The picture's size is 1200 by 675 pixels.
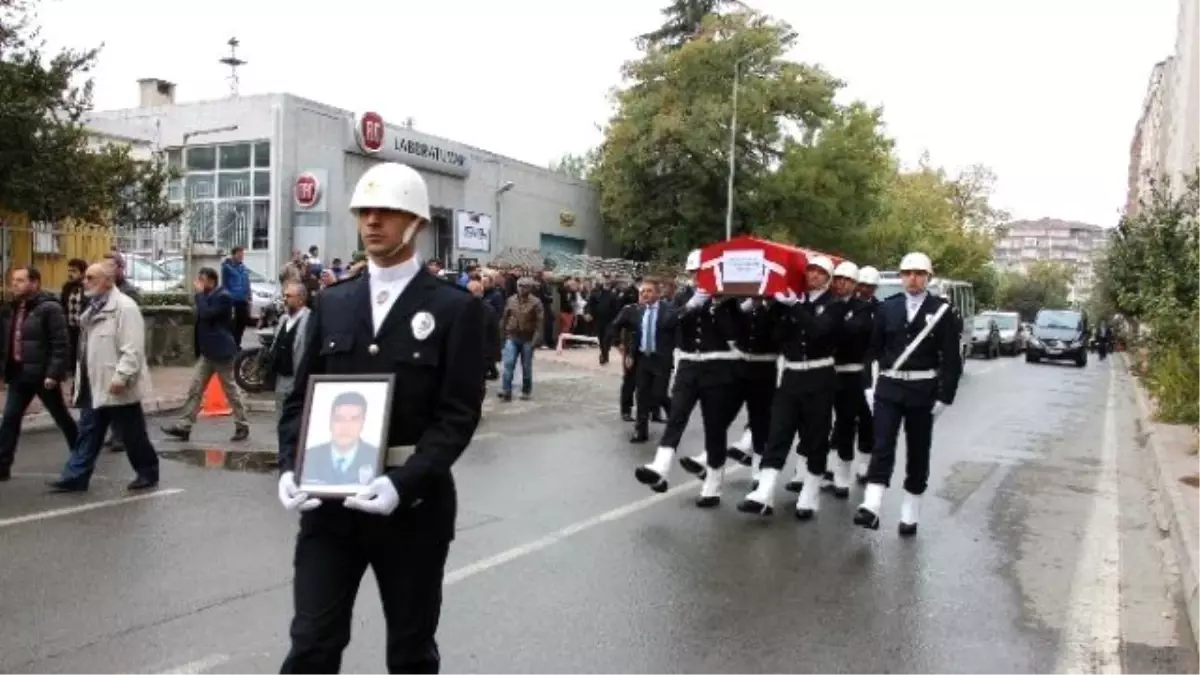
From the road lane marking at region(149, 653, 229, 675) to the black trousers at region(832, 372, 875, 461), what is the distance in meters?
5.48

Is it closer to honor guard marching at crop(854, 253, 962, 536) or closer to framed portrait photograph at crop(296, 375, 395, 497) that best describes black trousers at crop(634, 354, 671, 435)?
honor guard marching at crop(854, 253, 962, 536)

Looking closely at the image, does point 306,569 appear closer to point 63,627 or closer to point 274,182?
point 63,627

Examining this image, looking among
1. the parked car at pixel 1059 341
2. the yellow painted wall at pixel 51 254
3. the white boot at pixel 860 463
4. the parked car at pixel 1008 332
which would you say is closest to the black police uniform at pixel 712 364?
the white boot at pixel 860 463

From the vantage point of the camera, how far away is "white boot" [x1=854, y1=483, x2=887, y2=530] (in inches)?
325

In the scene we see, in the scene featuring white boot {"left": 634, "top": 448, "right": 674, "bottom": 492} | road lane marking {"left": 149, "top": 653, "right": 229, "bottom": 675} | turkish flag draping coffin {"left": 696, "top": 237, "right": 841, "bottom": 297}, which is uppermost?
turkish flag draping coffin {"left": 696, "top": 237, "right": 841, "bottom": 297}

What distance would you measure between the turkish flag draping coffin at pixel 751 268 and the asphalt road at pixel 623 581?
1728mm

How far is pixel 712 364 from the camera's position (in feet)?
29.3

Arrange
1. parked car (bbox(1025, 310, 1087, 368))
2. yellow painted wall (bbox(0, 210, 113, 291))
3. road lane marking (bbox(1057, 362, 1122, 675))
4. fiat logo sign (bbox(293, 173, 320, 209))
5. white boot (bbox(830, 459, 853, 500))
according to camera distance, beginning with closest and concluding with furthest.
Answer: road lane marking (bbox(1057, 362, 1122, 675)), white boot (bbox(830, 459, 853, 500)), yellow painted wall (bbox(0, 210, 113, 291)), fiat logo sign (bbox(293, 173, 320, 209)), parked car (bbox(1025, 310, 1087, 368))

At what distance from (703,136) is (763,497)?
39117mm

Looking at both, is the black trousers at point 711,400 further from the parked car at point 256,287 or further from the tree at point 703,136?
the tree at point 703,136

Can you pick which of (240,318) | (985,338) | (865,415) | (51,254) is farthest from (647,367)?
(985,338)

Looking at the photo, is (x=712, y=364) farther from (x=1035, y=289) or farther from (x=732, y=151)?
(x=1035, y=289)

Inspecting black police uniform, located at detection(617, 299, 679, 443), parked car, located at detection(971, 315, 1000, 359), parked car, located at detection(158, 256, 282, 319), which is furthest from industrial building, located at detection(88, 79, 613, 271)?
parked car, located at detection(971, 315, 1000, 359)

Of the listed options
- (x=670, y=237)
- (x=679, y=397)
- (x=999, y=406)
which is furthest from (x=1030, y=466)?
(x=670, y=237)
